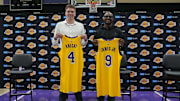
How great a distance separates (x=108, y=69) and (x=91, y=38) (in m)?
1.92

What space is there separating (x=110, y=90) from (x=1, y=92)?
2.90 meters

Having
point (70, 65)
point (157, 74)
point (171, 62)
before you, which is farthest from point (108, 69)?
point (157, 74)

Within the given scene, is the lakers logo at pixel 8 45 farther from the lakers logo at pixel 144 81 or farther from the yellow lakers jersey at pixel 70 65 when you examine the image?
the lakers logo at pixel 144 81

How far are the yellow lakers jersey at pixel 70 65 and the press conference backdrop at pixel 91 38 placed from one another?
1.81 m

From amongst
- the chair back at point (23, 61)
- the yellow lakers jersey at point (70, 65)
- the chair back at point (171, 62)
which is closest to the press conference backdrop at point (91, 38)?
the chair back at point (23, 61)

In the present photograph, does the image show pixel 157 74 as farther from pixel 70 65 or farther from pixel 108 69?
pixel 70 65

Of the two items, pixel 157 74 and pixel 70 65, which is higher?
pixel 70 65

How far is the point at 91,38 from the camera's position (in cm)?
405

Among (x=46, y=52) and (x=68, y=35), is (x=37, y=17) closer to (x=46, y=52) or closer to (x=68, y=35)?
(x=46, y=52)

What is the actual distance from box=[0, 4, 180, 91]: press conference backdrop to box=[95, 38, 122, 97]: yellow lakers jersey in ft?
5.94

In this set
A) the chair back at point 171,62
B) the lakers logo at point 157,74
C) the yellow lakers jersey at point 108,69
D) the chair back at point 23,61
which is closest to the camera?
the yellow lakers jersey at point 108,69

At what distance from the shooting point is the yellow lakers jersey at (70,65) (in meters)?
2.22

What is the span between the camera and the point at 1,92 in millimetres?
3822

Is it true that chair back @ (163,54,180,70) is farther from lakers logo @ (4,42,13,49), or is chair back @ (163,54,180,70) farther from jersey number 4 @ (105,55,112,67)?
lakers logo @ (4,42,13,49)
